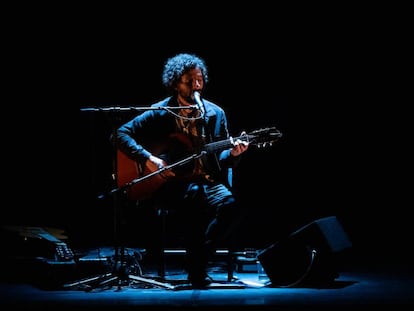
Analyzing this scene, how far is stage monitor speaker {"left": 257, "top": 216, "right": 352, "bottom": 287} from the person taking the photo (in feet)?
13.3

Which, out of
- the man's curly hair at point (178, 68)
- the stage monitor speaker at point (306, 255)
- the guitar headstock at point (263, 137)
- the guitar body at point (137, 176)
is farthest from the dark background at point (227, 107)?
the guitar headstock at point (263, 137)

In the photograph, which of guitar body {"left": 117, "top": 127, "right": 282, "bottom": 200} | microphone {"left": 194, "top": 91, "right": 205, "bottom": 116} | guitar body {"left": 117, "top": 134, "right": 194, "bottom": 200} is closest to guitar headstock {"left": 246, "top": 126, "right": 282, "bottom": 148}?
guitar body {"left": 117, "top": 127, "right": 282, "bottom": 200}

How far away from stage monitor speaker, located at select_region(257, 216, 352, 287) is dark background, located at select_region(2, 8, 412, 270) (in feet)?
4.82

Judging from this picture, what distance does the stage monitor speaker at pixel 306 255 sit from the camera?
13.3ft

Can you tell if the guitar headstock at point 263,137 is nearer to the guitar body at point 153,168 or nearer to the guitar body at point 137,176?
the guitar body at point 153,168

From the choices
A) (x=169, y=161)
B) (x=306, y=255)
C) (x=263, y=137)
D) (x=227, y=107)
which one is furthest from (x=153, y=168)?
(x=227, y=107)

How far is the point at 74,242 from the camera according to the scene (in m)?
5.69

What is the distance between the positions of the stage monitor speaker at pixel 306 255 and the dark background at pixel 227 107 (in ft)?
4.82

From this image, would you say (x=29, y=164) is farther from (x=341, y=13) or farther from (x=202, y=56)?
(x=341, y=13)

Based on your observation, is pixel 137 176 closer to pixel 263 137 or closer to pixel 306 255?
pixel 263 137

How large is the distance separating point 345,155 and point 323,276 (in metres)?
1.87

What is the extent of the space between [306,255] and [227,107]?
2.08 metres

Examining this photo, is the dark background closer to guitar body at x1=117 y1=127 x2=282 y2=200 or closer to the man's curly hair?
the man's curly hair

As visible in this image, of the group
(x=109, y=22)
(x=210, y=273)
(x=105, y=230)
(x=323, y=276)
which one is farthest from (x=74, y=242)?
(x=323, y=276)
